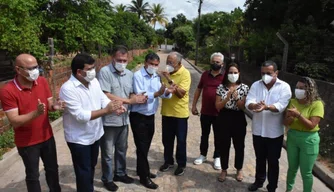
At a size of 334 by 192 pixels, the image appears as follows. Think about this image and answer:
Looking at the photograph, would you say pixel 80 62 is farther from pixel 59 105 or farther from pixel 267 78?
pixel 267 78

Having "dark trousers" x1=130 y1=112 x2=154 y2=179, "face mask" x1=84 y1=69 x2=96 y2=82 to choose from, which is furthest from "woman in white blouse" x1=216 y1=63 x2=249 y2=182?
"face mask" x1=84 y1=69 x2=96 y2=82

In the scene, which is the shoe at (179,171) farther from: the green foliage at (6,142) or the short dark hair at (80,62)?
the green foliage at (6,142)

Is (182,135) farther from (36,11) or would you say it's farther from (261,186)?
(36,11)

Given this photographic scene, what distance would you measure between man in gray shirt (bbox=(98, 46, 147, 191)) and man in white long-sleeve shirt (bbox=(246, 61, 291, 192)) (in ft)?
4.89

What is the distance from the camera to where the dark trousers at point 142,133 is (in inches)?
154

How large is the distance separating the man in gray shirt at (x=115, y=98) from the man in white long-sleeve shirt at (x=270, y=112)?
149cm

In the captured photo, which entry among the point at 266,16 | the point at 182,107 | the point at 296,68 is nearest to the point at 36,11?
the point at 182,107

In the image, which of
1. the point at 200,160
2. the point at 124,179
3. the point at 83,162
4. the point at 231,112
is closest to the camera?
the point at 83,162

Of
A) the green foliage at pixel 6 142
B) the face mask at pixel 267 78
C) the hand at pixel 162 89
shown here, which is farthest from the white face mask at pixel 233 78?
the green foliage at pixel 6 142

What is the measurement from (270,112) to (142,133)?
5.65 ft

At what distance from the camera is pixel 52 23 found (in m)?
10.5

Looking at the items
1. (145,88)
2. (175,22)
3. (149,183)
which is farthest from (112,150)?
(175,22)

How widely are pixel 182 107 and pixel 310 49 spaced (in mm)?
6657

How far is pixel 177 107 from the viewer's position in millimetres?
4277
